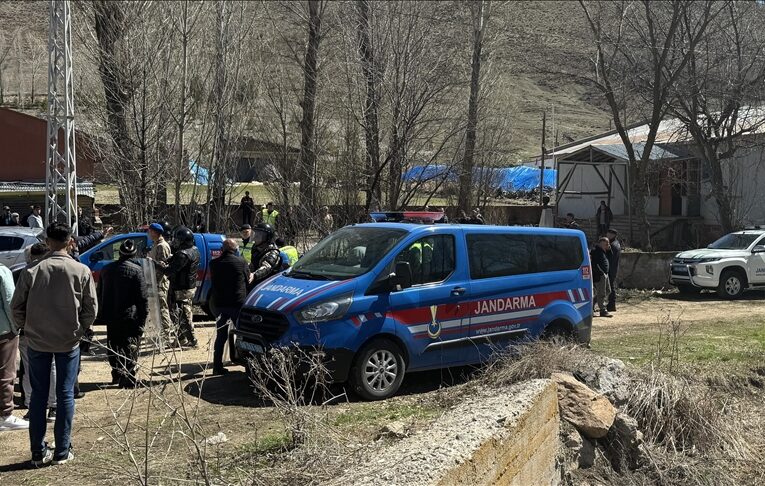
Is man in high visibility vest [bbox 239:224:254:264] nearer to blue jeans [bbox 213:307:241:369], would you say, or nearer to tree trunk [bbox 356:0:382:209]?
blue jeans [bbox 213:307:241:369]

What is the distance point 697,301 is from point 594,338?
6.79 meters

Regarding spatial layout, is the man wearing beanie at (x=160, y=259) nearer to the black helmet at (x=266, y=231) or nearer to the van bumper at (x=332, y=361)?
the black helmet at (x=266, y=231)

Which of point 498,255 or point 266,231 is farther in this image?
point 266,231

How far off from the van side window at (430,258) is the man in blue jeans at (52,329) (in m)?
3.67

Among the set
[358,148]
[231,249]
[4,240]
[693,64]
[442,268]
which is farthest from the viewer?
[693,64]

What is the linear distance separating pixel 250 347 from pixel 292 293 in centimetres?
78

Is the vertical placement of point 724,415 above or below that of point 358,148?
below

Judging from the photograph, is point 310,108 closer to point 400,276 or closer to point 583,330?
point 583,330

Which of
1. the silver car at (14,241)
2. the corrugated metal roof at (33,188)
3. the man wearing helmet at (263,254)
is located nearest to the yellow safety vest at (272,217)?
the silver car at (14,241)

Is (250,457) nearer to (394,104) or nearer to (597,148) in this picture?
(394,104)

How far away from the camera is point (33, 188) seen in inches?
1115

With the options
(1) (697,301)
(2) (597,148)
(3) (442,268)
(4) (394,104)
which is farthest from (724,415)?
(2) (597,148)

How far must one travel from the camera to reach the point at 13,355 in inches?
274

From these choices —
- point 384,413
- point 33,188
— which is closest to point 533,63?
point 33,188
